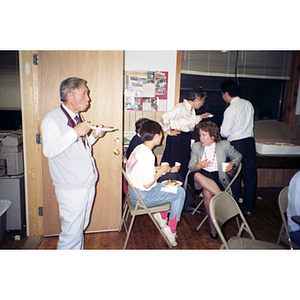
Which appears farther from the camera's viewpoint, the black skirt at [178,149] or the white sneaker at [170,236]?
the black skirt at [178,149]

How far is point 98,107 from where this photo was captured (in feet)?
7.44

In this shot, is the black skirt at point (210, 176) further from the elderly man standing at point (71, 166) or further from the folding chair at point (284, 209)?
the elderly man standing at point (71, 166)

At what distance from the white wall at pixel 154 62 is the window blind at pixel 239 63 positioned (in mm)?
247

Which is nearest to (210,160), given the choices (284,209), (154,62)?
(284,209)

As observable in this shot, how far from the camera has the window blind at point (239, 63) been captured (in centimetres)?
372

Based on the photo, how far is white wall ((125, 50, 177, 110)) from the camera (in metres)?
3.45

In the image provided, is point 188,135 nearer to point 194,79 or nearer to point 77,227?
point 194,79

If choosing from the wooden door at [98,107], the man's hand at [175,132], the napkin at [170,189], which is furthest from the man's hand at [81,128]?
the man's hand at [175,132]

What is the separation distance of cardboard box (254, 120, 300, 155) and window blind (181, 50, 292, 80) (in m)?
0.88

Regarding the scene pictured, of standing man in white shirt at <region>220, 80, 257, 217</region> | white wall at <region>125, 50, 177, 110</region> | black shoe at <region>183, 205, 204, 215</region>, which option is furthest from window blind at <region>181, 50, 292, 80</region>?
black shoe at <region>183, 205, 204, 215</region>

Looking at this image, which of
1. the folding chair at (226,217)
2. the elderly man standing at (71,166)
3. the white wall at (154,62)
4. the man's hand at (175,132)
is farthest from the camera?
the white wall at (154,62)

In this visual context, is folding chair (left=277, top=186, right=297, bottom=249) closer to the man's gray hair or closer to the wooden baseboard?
the man's gray hair
